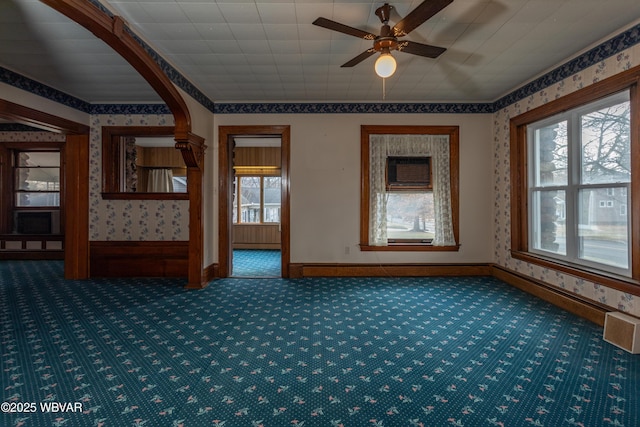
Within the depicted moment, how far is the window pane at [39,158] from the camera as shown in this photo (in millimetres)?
6531

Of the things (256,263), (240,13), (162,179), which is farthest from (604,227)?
(162,179)

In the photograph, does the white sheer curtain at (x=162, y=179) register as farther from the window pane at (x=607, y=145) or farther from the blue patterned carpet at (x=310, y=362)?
the window pane at (x=607, y=145)

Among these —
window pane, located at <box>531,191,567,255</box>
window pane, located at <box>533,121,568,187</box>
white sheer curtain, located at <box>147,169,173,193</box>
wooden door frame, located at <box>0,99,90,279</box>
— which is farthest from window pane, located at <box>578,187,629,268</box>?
white sheer curtain, located at <box>147,169,173,193</box>

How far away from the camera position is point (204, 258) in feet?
14.6

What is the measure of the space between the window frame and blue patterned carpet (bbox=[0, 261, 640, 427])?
19.4 inches

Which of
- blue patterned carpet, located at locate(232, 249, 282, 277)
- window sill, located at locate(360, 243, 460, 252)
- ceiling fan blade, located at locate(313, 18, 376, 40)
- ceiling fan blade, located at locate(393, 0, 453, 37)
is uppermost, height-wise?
ceiling fan blade, located at locate(313, 18, 376, 40)

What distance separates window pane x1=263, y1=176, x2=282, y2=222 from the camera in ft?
27.4

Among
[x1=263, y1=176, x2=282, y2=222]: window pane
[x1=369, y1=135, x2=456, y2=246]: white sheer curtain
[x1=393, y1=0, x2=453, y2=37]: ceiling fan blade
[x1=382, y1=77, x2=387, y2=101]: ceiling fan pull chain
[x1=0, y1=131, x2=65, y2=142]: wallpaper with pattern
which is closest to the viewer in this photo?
[x1=393, y1=0, x2=453, y2=37]: ceiling fan blade

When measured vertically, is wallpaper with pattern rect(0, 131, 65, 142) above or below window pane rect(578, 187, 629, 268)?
above

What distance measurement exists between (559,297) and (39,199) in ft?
30.6

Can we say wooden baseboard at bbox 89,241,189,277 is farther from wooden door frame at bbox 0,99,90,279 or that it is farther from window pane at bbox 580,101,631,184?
window pane at bbox 580,101,631,184

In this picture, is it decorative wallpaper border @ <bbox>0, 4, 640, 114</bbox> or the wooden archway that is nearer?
the wooden archway

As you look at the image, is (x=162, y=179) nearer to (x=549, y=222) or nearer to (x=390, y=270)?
(x=390, y=270)

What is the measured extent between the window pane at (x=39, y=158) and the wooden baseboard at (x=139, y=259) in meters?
3.18
